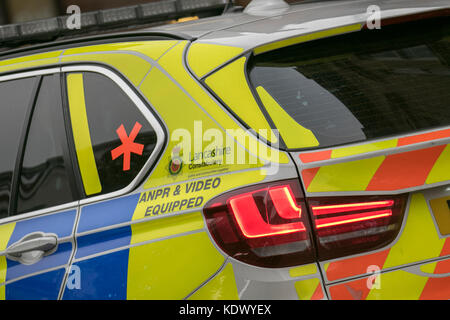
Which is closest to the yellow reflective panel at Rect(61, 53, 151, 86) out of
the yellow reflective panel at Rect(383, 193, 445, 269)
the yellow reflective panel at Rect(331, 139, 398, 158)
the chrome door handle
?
the chrome door handle

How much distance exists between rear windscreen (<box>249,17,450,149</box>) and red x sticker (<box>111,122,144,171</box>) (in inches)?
17.1

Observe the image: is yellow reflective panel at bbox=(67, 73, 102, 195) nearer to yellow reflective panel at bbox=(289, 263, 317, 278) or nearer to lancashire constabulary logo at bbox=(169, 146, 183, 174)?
lancashire constabulary logo at bbox=(169, 146, 183, 174)

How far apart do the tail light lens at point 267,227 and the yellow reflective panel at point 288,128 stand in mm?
133

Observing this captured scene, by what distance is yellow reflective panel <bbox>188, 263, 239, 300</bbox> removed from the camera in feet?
6.01

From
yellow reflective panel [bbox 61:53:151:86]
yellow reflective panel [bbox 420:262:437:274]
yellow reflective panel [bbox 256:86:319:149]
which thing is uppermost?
yellow reflective panel [bbox 61:53:151:86]

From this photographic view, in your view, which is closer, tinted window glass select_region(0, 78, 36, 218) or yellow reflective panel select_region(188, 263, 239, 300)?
yellow reflective panel select_region(188, 263, 239, 300)

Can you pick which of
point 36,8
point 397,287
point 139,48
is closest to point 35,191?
point 139,48

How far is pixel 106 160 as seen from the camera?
212 centimetres

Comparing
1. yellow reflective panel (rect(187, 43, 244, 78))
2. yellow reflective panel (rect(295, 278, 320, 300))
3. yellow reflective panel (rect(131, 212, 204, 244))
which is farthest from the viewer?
yellow reflective panel (rect(187, 43, 244, 78))

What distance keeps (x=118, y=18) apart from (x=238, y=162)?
4878 millimetres

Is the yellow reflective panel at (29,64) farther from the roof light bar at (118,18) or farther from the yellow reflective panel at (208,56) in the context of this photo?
the roof light bar at (118,18)

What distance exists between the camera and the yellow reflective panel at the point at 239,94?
191cm

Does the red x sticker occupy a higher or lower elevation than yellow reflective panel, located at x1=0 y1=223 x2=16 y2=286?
higher

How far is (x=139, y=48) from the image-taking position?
2207 mm
